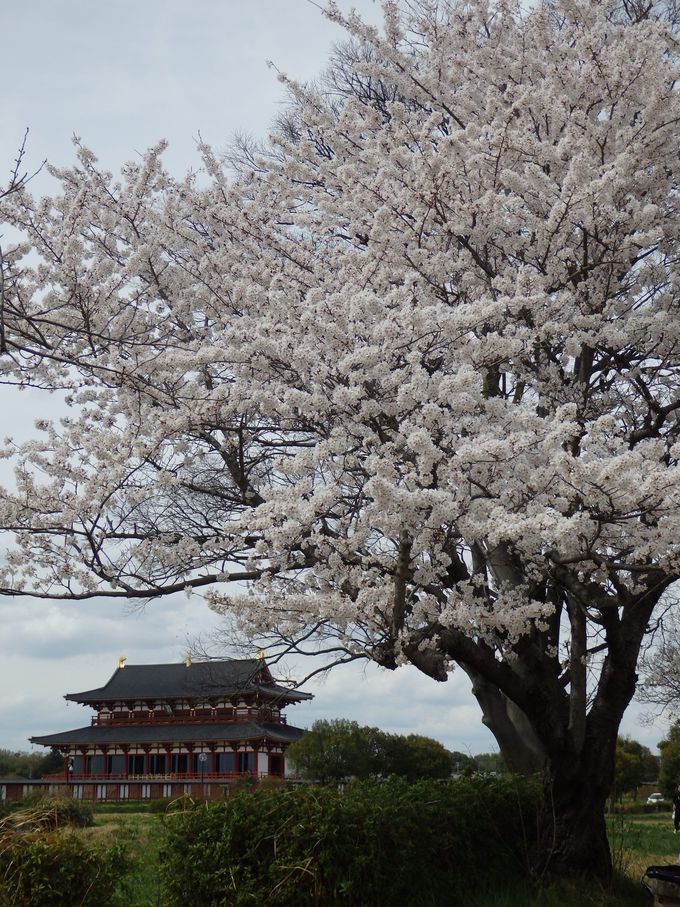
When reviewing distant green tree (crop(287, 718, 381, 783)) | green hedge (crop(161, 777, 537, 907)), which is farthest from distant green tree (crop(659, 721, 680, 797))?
green hedge (crop(161, 777, 537, 907))

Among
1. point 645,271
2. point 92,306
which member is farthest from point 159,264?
point 645,271

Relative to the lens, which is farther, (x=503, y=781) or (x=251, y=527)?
(x=503, y=781)

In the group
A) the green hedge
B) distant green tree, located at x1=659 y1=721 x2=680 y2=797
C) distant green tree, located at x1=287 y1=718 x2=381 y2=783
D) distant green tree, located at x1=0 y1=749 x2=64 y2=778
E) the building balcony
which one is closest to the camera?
the green hedge

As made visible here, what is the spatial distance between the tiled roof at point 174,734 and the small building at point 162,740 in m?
0.04

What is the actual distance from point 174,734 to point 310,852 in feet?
101

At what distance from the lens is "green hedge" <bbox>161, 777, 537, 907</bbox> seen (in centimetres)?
541

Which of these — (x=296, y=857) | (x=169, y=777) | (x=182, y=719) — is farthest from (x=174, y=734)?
(x=296, y=857)

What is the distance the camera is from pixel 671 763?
3102 cm

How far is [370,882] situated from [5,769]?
47.5 meters

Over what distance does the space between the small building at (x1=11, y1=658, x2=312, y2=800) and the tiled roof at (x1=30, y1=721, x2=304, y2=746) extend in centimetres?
4

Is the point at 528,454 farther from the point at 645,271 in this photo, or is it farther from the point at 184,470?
the point at 184,470

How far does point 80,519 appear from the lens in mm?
7359

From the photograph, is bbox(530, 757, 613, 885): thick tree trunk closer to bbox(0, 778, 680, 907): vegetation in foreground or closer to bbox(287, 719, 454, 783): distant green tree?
bbox(0, 778, 680, 907): vegetation in foreground

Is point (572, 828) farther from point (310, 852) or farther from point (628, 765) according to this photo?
point (628, 765)
